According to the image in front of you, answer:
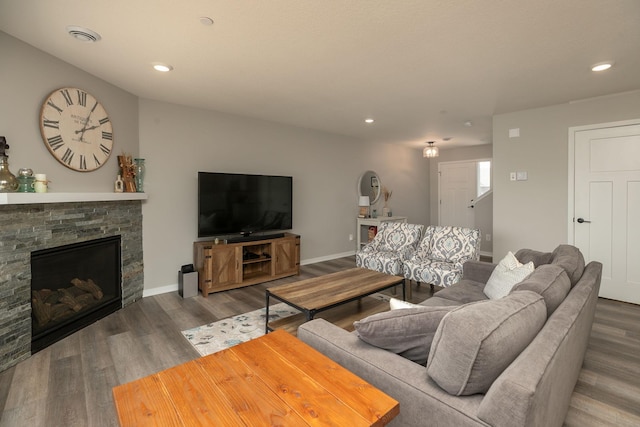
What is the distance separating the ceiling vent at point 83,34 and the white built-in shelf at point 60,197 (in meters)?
1.19

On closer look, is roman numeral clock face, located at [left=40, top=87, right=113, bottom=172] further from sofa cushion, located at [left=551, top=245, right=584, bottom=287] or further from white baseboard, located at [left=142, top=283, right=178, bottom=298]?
sofa cushion, located at [left=551, top=245, right=584, bottom=287]

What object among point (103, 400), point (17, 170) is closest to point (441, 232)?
point (103, 400)

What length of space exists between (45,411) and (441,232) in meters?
3.76

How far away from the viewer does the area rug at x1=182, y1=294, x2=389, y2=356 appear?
255 cm

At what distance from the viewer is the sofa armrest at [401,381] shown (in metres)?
0.98

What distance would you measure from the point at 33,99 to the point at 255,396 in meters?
2.96

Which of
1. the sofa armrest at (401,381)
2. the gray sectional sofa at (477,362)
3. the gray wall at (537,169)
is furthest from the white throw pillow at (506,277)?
the gray wall at (537,169)

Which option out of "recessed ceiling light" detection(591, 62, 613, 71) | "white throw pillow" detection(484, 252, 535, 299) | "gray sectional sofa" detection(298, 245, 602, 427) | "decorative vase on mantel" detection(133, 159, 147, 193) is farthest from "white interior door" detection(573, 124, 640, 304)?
"decorative vase on mantel" detection(133, 159, 147, 193)

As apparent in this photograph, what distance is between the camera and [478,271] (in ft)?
9.58

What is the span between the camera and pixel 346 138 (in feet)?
19.5

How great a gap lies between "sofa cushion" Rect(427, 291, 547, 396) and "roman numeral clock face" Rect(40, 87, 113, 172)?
3.25 m

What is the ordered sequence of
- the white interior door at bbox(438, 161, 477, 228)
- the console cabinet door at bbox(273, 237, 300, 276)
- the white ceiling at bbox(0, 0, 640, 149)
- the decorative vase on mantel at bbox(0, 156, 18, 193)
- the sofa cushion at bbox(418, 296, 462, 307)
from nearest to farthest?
1. the white ceiling at bbox(0, 0, 640, 149)
2. the decorative vase on mantel at bbox(0, 156, 18, 193)
3. the sofa cushion at bbox(418, 296, 462, 307)
4. the console cabinet door at bbox(273, 237, 300, 276)
5. the white interior door at bbox(438, 161, 477, 228)

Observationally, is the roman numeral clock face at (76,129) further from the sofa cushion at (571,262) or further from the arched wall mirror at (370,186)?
the arched wall mirror at (370,186)

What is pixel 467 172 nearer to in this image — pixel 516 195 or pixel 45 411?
pixel 516 195
